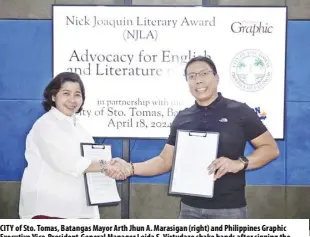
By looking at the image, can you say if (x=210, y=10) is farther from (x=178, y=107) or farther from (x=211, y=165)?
(x=211, y=165)

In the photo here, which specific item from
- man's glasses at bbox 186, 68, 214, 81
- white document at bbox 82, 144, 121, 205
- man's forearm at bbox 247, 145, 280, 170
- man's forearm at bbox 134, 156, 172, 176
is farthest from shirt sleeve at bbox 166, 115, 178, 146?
man's forearm at bbox 247, 145, 280, 170

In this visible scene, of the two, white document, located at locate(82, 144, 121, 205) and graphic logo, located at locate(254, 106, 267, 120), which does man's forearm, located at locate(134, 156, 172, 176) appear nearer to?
white document, located at locate(82, 144, 121, 205)

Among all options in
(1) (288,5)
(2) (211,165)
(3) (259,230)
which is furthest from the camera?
(1) (288,5)

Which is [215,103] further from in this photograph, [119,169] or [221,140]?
[119,169]

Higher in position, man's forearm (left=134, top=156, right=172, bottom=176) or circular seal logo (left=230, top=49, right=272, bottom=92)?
circular seal logo (left=230, top=49, right=272, bottom=92)

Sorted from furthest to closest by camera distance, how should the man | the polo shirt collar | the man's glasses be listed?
the man's glasses → the polo shirt collar → the man

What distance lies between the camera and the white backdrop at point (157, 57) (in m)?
3.43

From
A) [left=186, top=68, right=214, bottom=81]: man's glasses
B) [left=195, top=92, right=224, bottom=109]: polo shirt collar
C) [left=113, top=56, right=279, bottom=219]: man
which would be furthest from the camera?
[left=186, top=68, right=214, bottom=81]: man's glasses

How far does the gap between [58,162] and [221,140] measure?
1138 mm

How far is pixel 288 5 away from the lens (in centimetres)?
349

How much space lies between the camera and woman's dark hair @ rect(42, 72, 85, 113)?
3379 mm

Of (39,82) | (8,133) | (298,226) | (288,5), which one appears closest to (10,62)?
(39,82)

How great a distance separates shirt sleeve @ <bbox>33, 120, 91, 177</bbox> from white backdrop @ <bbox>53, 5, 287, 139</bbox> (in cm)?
26

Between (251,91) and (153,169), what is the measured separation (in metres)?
0.93
